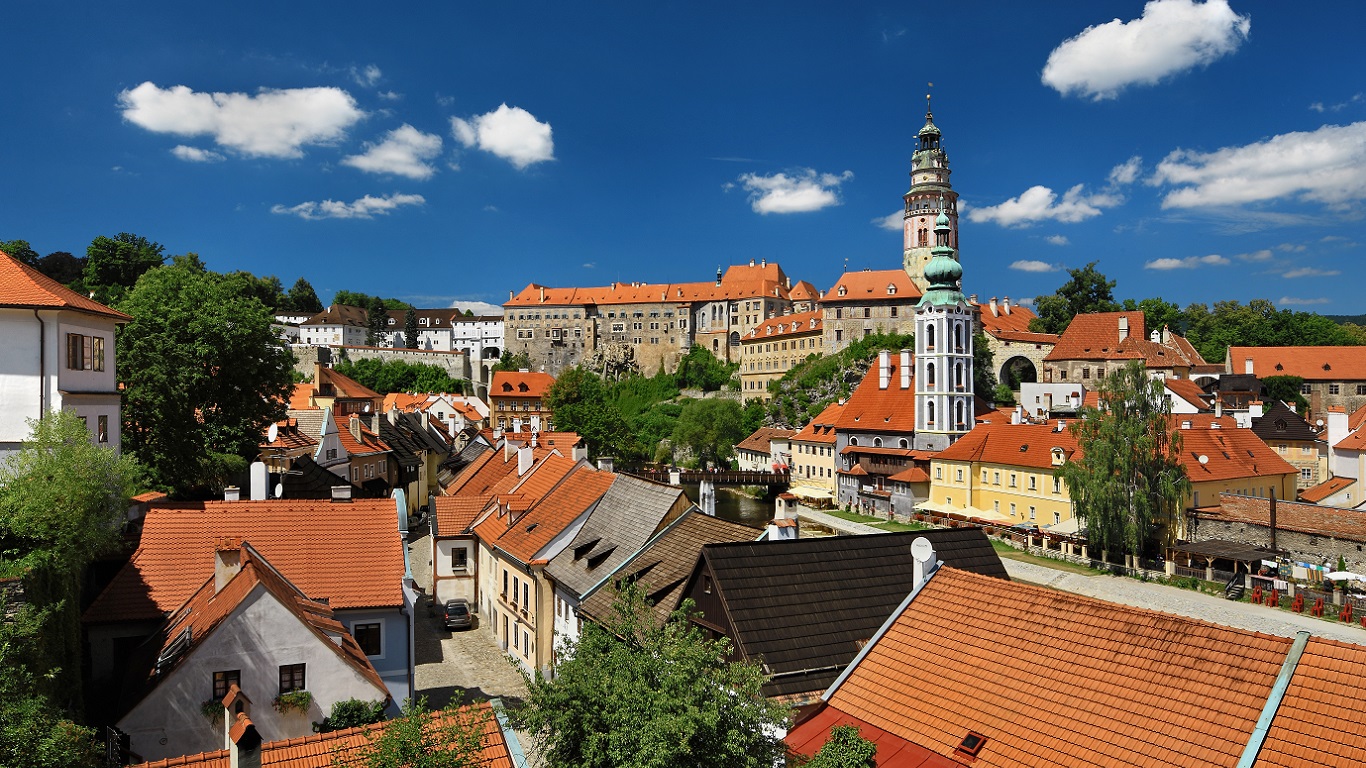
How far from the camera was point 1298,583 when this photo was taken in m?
32.8


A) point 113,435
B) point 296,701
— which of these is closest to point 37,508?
point 296,701

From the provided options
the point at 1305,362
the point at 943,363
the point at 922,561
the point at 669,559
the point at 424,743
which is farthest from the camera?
the point at 1305,362

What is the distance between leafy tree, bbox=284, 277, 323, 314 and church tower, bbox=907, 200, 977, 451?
11011cm

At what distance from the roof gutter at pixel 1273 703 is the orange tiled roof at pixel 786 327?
96.3 meters

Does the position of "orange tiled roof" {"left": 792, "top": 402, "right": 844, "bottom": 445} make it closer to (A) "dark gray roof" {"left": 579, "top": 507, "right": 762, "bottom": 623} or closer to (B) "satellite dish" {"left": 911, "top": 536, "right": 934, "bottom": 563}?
(A) "dark gray roof" {"left": 579, "top": 507, "right": 762, "bottom": 623}

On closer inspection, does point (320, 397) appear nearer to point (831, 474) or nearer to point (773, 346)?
point (831, 474)

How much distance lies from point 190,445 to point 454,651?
1183 cm

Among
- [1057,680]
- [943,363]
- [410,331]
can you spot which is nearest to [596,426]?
[943,363]

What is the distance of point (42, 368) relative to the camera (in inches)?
769

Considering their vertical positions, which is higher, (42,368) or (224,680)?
(42,368)

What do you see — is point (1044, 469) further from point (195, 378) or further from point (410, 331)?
point (410, 331)

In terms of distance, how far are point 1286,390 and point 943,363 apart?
3762 cm

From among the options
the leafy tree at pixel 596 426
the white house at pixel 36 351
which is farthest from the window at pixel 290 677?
the leafy tree at pixel 596 426

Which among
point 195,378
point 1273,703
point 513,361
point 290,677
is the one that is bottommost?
point 290,677
